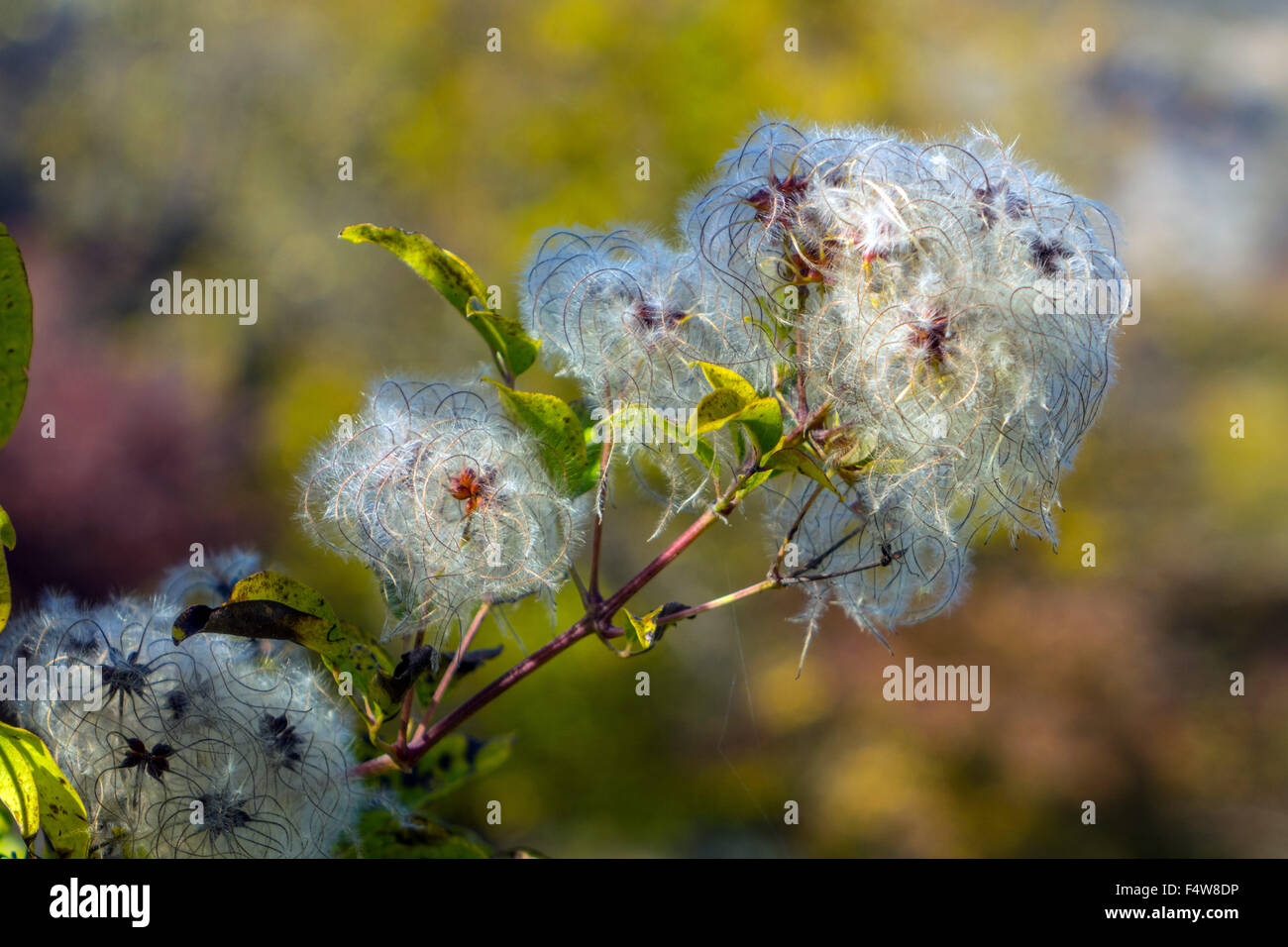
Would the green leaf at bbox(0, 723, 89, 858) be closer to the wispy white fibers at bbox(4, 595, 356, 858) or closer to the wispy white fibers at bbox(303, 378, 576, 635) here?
the wispy white fibers at bbox(4, 595, 356, 858)

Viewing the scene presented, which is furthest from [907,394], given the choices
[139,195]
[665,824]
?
[139,195]

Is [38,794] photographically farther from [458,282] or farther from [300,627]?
[458,282]

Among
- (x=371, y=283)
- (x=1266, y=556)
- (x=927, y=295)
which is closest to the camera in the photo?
(x=927, y=295)

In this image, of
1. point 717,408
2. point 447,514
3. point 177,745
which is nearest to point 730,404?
point 717,408

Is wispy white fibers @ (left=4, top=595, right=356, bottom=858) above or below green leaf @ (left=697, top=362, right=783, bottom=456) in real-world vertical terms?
below

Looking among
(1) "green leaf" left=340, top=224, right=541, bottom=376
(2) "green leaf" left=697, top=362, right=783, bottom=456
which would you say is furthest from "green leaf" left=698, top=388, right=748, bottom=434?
(1) "green leaf" left=340, top=224, right=541, bottom=376

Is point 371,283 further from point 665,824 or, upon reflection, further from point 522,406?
point 522,406
